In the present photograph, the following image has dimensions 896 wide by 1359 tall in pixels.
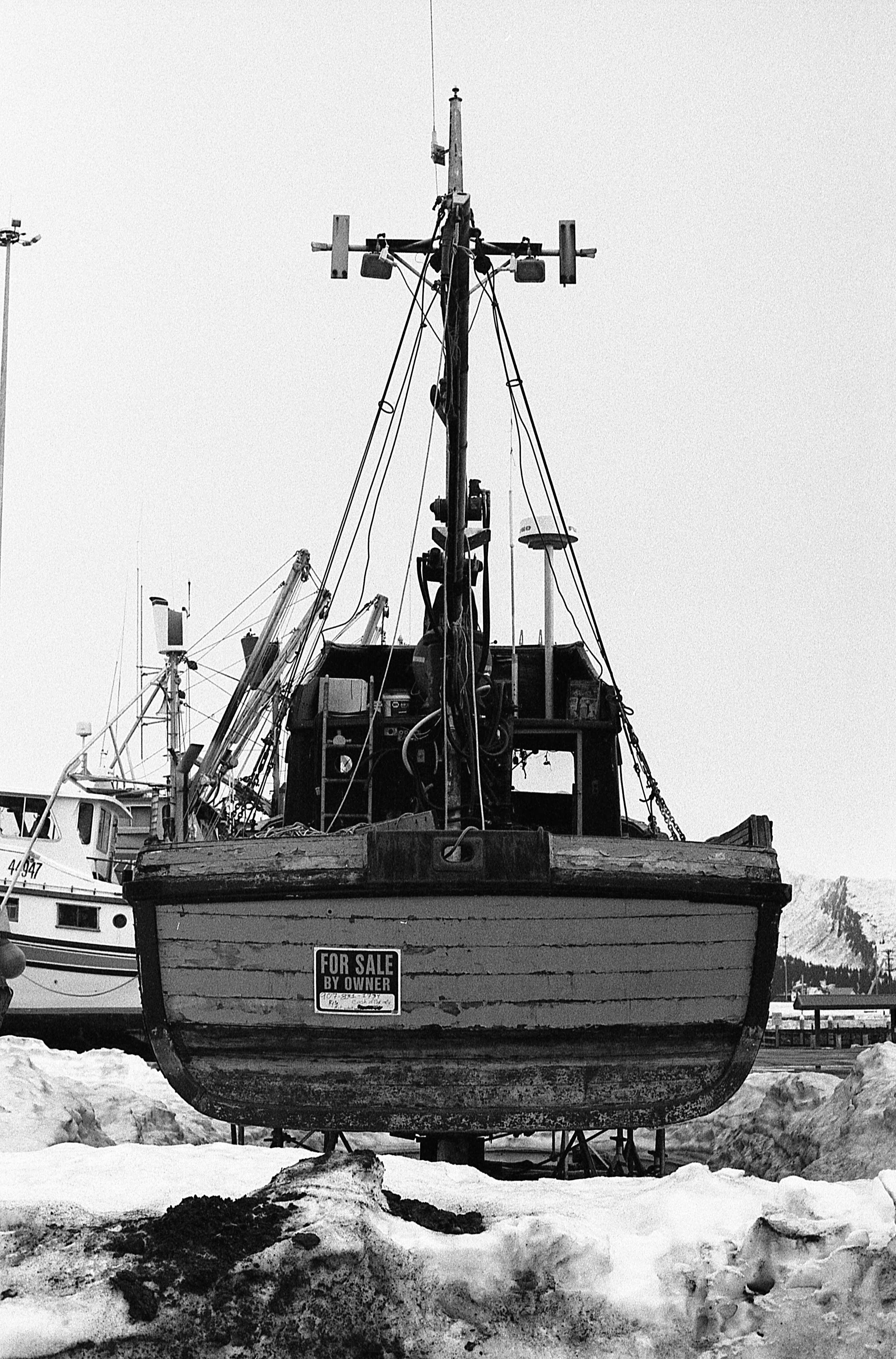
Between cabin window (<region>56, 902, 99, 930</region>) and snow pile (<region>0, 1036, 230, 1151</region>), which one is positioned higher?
cabin window (<region>56, 902, 99, 930</region>)

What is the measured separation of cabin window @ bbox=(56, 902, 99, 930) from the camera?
2698cm

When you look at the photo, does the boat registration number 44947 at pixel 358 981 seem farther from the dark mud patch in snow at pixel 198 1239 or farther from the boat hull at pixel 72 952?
the boat hull at pixel 72 952

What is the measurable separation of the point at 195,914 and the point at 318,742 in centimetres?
336

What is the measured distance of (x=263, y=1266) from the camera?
15.1 feet

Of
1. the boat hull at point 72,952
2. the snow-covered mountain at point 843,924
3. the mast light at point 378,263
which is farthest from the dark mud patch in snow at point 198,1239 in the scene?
the snow-covered mountain at point 843,924

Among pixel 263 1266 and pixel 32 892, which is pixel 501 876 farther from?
pixel 32 892

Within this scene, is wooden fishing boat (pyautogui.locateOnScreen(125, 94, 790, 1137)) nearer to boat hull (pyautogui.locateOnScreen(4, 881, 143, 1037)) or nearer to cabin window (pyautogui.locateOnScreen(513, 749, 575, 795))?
cabin window (pyautogui.locateOnScreen(513, 749, 575, 795))

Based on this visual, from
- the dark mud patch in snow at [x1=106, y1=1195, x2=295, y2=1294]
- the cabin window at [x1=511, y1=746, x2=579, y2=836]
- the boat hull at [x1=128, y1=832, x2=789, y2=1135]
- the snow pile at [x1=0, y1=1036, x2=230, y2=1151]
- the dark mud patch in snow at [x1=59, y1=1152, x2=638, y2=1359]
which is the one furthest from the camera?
the cabin window at [x1=511, y1=746, x2=579, y2=836]

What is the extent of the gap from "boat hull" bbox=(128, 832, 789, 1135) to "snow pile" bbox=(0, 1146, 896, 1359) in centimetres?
228

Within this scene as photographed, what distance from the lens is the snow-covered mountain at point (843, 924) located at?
321 ft

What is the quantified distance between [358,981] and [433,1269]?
2987 mm

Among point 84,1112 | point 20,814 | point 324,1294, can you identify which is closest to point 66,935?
point 20,814

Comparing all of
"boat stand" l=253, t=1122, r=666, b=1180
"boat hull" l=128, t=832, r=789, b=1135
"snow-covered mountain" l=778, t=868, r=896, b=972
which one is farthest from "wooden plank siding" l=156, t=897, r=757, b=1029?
"snow-covered mountain" l=778, t=868, r=896, b=972

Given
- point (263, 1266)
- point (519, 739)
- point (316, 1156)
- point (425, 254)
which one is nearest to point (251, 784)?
point (519, 739)
